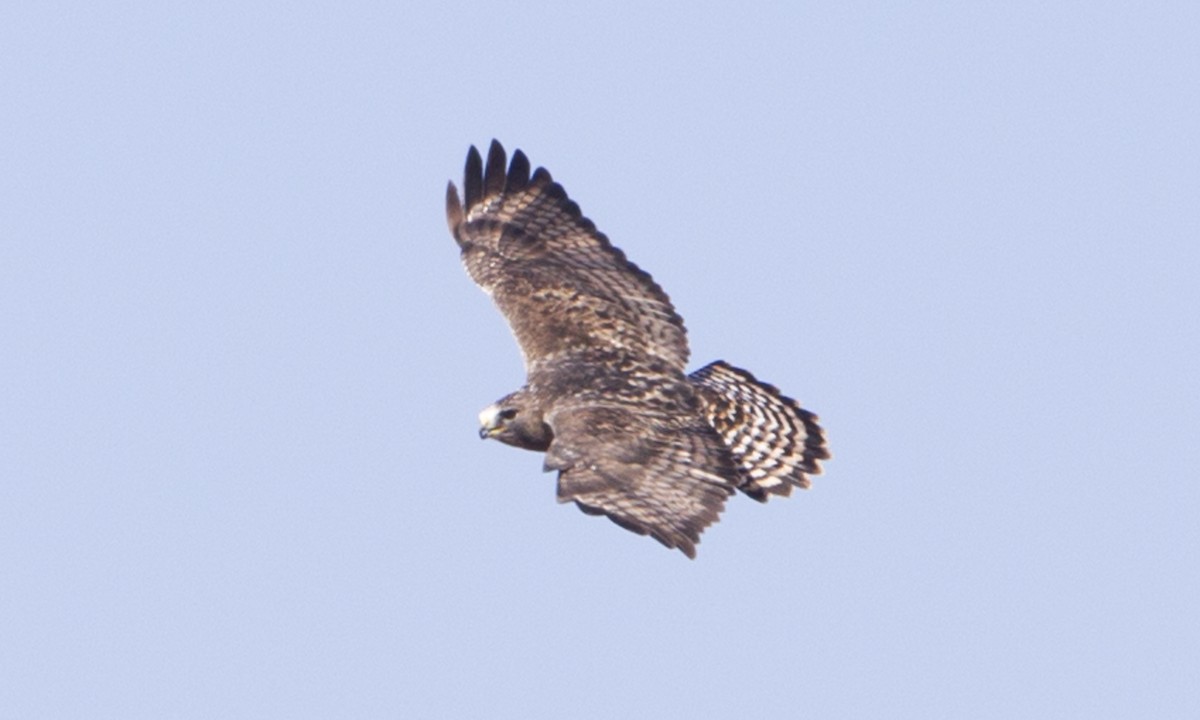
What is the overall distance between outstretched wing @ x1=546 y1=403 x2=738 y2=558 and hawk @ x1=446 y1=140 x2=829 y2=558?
0.04 feet

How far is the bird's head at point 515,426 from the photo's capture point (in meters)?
16.0

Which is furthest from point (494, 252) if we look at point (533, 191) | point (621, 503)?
point (621, 503)

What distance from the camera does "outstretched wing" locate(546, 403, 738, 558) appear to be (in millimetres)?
14062

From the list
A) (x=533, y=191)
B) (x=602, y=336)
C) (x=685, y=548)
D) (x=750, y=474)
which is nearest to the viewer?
(x=685, y=548)

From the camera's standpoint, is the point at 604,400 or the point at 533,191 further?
the point at 533,191

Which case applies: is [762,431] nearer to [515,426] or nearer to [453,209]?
[515,426]

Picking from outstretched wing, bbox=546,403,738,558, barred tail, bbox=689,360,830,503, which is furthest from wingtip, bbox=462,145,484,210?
outstretched wing, bbox=546,403,738,558

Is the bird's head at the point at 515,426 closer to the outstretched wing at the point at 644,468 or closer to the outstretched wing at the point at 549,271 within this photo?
the outstretched wing at the point at 644,468

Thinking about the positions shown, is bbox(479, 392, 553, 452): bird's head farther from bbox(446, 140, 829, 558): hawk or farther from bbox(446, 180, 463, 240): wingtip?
bbox(446, 180, 463, 240): wingtip

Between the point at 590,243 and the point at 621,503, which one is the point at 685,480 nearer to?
the point at 621,503

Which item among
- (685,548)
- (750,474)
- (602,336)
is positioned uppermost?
(602,336)

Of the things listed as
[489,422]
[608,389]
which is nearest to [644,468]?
[608,389]

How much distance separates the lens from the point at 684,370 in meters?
17.0

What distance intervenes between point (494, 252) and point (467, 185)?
727mm
